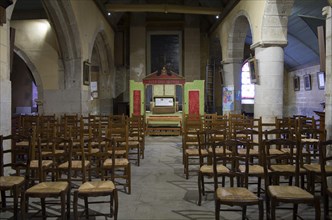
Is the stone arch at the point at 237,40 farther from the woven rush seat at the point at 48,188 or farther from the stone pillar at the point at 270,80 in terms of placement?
the woven rush seat at the point at 48,188

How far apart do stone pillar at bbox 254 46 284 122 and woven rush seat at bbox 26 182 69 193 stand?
5.88 metres

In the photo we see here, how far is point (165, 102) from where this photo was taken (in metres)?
13.0

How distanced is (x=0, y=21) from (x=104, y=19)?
8518mm

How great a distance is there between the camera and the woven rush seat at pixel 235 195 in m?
2.91

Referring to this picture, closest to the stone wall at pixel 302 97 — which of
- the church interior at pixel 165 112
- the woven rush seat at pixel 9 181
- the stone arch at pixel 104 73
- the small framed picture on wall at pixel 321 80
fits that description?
the church interior at pixel 165 112

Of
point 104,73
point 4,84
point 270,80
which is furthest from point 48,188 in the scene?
point 104,73

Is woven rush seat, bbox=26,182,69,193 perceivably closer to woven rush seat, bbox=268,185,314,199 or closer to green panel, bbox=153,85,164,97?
woven rush seat, bbox=268,185,314,199

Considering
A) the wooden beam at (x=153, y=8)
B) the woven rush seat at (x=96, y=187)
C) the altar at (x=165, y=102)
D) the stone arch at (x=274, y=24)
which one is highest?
the wooden beam at (x=153, y=8)

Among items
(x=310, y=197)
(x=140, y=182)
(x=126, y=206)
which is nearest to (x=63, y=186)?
(x=126, y=206)

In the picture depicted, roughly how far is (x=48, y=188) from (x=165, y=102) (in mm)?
9928

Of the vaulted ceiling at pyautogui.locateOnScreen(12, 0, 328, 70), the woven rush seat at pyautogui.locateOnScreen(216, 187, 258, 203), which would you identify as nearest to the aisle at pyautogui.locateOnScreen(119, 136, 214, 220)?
the woven rush seat at pyautogui.locateOnScreen(216, 187, 258, 203)

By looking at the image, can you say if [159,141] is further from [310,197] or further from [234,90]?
[310,197]

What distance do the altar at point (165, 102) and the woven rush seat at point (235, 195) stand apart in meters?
7.13

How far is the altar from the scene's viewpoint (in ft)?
36.0
